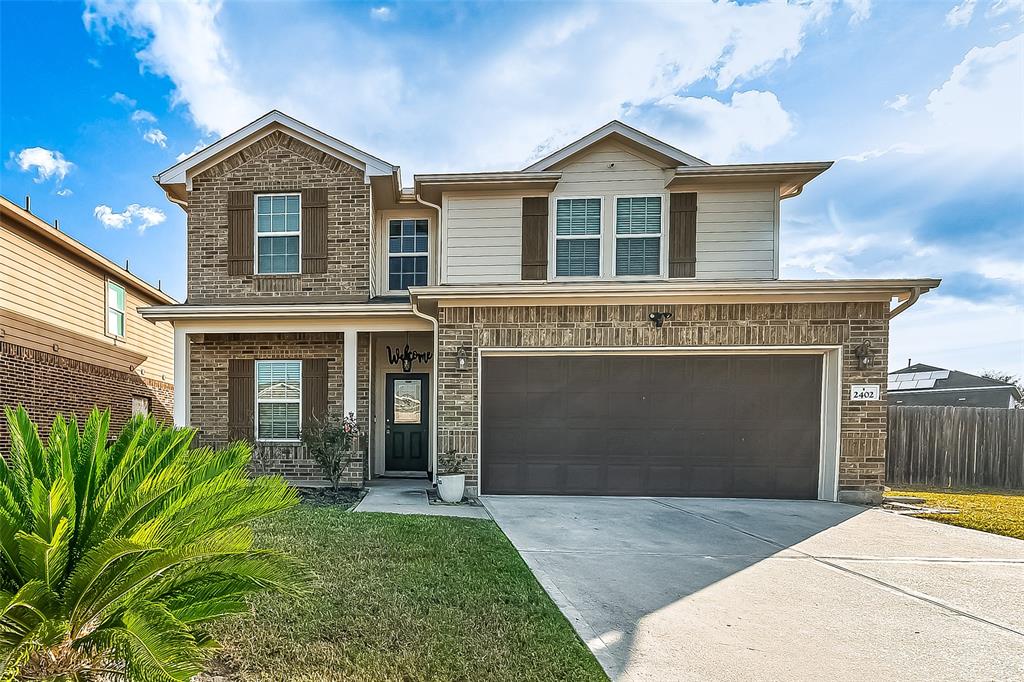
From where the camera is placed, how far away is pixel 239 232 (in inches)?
360

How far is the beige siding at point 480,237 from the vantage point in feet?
29.5

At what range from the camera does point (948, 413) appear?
10031mm

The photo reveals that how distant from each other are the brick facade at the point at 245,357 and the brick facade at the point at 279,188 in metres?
0.77

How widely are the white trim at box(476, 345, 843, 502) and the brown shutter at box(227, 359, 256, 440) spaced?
439 cm

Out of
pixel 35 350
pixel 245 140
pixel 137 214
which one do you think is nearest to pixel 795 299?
pixel 245 140

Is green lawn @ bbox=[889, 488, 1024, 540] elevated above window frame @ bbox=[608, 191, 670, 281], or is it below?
below

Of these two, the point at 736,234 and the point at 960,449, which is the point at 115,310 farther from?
the point at 960,449

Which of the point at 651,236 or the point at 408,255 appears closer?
the point at 651,236

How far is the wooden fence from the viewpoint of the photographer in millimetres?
9969

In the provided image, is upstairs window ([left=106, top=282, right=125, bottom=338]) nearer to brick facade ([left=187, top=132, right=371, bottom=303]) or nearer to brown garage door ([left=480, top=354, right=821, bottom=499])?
brick facade ([left=187, top=132, right=371, bottom=303])

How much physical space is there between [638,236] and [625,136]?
1818 mm

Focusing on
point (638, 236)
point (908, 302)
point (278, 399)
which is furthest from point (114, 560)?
point (908, 302)

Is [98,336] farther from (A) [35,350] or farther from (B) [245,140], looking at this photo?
(B) [245,140]

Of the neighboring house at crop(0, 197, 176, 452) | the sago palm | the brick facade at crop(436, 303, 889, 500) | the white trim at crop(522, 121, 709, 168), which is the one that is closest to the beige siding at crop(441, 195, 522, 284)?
the white trim at crop(522, 121, 709, 168)
